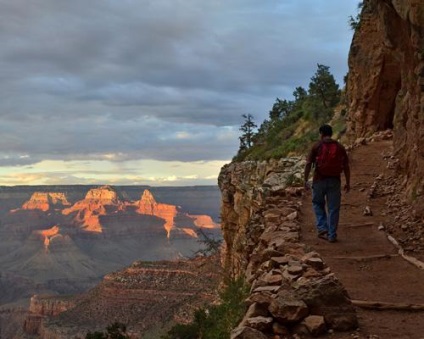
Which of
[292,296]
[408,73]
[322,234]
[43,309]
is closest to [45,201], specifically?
[43,309]

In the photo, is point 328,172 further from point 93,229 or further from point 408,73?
point 93,229

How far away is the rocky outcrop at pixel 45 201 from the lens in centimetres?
19191

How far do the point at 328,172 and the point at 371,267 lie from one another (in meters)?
1.83

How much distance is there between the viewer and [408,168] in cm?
1224

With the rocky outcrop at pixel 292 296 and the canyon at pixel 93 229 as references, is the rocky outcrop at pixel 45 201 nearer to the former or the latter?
the canyon at pixel 93 229

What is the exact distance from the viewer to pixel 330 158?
8.87 m

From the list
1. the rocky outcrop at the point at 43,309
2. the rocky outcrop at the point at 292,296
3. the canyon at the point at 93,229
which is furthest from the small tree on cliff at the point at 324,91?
the canyon at the point at 93,229

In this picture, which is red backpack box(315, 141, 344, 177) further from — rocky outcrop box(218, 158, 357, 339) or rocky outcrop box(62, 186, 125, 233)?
rocky outcrop box(62, 186, 125, 233)

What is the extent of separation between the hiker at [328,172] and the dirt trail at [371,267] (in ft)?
0.94

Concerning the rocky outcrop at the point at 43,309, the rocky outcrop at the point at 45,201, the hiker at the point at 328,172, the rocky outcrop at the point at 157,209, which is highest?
the hiker at the point at 328,172

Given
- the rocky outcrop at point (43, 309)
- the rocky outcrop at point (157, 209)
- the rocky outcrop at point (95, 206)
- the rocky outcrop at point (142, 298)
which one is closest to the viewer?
the rocky outcrop at point (142, 298)

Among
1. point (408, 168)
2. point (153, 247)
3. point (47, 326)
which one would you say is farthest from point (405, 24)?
point (153, 247)

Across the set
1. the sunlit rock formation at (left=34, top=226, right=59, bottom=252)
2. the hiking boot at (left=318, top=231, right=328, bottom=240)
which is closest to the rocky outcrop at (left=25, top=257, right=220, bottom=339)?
the hiking boot at (left=318, top=231, right=328, bottom=240)

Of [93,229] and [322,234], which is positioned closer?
[322,234]
